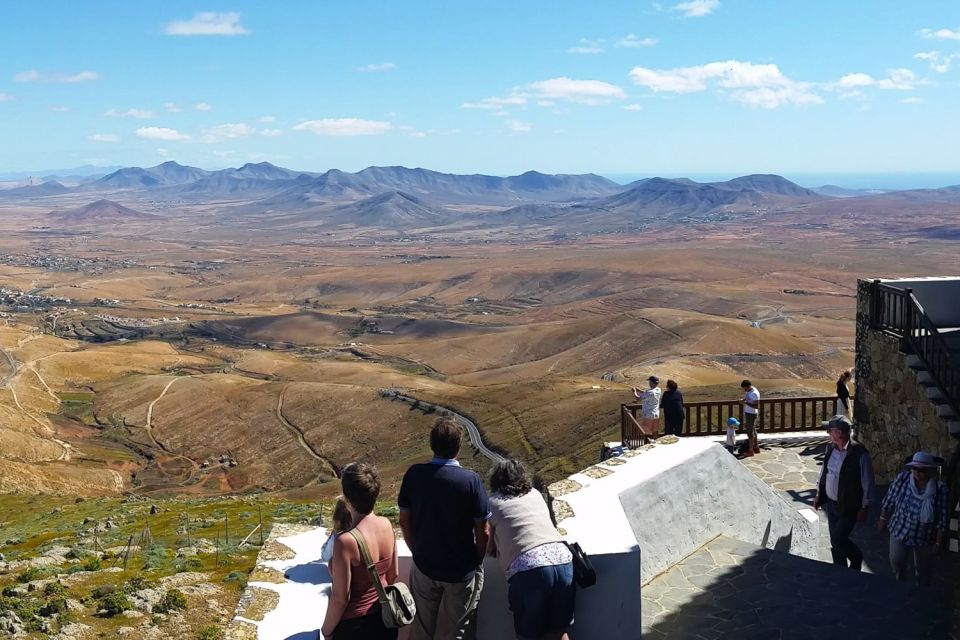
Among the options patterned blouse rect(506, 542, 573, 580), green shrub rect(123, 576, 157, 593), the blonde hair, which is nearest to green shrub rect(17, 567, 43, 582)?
green shrub rect(123, 576, 157, 593)

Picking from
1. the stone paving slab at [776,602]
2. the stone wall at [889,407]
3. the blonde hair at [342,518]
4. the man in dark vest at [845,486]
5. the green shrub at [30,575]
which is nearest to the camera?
the blonde hair at [342,518]

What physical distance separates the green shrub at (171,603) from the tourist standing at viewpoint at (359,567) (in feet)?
10.7

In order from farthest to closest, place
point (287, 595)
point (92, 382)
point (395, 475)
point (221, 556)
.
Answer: point (92, 382) < point (395, 475) < point (221, 556) < point (287, 595)

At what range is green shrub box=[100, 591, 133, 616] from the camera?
8094 millimetres

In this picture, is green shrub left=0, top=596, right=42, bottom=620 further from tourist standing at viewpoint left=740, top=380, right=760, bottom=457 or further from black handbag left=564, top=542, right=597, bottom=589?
tourist standing at viewpoint left=740, top=380, right=760, bottom=457

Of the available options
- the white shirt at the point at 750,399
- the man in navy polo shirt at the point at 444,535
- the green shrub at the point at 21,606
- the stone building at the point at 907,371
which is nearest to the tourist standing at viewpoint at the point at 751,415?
the white shirt at the point at 750,399

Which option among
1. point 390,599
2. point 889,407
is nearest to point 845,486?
point 889,407

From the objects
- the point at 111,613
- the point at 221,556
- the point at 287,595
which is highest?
the point at 287,595

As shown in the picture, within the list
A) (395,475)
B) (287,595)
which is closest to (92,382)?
(395,475)

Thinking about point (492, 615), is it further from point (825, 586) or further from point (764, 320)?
point (764, 320)

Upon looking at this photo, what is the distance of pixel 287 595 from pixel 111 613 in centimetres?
219

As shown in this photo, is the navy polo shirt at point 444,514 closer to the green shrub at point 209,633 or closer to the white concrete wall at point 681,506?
the white concrete wall at point 681,506

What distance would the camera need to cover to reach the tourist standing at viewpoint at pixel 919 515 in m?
8.02

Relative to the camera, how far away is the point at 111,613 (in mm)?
8094
